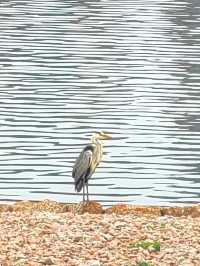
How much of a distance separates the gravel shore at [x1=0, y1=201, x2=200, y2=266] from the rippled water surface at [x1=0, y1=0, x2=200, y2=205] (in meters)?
7.47

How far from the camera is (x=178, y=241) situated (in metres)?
17.0

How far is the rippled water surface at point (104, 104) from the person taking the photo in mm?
28641

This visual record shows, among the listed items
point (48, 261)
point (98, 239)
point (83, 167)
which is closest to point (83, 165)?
point (83, 167)

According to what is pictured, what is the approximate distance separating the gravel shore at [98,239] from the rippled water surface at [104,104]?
747 cm

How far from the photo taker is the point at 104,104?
40.4m

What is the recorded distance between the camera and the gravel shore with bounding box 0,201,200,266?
15781 millimetres

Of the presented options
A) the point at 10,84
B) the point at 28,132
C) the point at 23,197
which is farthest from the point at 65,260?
the point at 10,84

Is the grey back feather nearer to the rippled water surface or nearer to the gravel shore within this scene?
the gravel shore

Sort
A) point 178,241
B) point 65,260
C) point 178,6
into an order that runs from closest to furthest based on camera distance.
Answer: point 65,260, point 178,241, point 178,6

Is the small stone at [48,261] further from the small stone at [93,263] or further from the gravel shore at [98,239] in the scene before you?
the small stone at [93,263]

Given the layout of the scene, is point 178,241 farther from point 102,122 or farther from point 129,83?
point 129,83

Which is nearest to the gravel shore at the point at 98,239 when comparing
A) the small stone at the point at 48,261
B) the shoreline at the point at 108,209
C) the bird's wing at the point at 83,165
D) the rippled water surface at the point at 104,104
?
the small stone at the point at 48,261

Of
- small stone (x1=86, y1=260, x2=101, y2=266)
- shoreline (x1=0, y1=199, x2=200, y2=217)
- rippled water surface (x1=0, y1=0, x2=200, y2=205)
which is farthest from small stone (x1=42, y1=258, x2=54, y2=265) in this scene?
rippled water surface (x1=0, y1=0, x2=200, y2=205)

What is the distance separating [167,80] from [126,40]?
14873 millimetres
